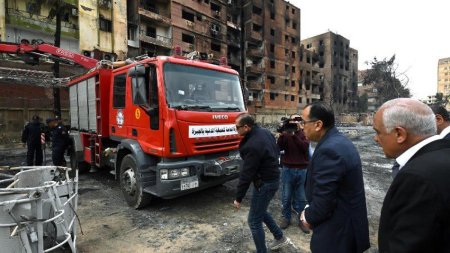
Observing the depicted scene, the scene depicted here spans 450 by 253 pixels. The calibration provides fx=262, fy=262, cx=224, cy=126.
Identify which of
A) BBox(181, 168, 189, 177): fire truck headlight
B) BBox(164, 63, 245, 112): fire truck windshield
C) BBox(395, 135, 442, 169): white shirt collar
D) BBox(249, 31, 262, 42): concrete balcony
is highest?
BBox(249, 31, 262, 42): concrete balcony

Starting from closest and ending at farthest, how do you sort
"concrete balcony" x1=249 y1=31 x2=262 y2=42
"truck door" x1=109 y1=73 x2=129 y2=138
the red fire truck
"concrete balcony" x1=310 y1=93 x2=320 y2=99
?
the red fire truck
"truck door" x1=109 y1=73 x2=129 y2=138
"concrete balcony" x1=249 y1=31 x2=262 y2=42
"concrete balcony" x1=310 y1=93 x2=320 y2=99

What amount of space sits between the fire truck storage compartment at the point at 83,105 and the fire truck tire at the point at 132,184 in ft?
6.23

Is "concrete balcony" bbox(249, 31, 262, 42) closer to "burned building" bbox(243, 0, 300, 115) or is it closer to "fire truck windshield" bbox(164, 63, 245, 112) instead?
Answer: "burned building" bbox(243, 0, 300, 115)

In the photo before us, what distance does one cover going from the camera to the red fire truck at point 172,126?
459cm

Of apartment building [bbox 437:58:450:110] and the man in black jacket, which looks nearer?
the man in black jacket

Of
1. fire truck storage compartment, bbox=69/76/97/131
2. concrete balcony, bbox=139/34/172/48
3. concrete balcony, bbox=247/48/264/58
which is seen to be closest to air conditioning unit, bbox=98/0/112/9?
concrete balcony, bbox=139/34/172/48

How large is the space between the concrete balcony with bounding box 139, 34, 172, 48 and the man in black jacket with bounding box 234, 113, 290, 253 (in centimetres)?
2744

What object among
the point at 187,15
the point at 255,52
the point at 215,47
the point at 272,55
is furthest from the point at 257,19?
the point at 187,15

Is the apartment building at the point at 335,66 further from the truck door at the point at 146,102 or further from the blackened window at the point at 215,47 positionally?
the truck door at the point at 146,102

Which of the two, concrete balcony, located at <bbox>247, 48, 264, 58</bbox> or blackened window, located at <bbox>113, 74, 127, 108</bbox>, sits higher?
concrete balcony, located at <bbox>247, 48, 264, 58</bbox>

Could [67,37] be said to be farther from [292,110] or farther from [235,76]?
[292,110]

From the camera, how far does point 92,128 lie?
681cm

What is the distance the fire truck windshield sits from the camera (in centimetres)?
477

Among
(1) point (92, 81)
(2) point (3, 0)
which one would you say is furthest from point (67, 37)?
(1) point (92, 81)
